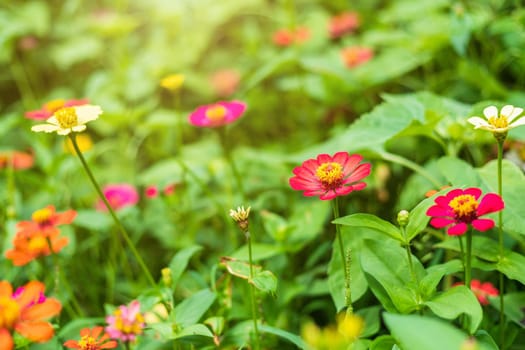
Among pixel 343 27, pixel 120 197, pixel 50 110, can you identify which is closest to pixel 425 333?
pixel 50 110

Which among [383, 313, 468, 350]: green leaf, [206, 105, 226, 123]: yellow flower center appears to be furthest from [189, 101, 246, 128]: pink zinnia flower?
[383, 313, 468, 350]: green leaf

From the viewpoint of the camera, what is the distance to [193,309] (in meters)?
0.69

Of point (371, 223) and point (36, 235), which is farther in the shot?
point (36, 235)

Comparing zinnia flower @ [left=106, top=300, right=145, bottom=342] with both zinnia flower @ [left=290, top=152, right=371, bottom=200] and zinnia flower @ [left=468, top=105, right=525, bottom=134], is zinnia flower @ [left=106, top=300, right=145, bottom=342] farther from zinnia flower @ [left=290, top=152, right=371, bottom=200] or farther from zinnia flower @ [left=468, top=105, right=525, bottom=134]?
zinnia flower @ [left=468, top=105, right=525, bottom=134]

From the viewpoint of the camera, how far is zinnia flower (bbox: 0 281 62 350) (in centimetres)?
51

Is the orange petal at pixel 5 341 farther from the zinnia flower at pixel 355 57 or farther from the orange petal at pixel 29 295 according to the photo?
the zinnia flower at pixel 355 57

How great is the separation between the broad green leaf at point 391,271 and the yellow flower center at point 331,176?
11cm

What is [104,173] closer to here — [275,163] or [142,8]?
[275,163]

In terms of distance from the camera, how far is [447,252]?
0.80 m

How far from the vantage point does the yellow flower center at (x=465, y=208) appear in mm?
537

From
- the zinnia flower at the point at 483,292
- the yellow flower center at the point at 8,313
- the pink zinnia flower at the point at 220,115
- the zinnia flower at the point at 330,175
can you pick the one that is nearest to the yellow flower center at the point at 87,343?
the yellow flower center at the point at 8,313

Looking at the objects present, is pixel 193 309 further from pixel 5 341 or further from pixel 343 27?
pixel 343 27

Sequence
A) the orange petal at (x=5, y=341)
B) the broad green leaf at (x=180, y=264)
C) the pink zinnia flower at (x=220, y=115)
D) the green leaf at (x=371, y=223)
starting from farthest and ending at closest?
the pink zinnia flower at (x=220, y=115), the broad green leaf at (x=180, y=264), the green leaf at (x=371, y=223), the orange petal at (x=5, y=341)

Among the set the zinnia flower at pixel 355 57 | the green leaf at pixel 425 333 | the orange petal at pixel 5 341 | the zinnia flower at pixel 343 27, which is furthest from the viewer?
the zinnia flower at pixel 343 27
